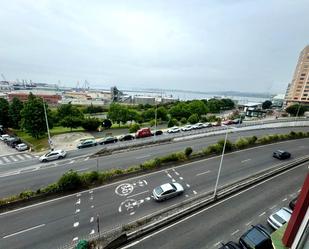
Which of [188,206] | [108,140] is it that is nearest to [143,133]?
[108,140]

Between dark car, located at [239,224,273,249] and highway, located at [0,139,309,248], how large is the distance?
3343 mm

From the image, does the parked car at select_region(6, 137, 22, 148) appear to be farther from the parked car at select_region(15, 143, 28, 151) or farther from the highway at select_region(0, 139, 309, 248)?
the highway at select_region(0, 139, 309, 248)

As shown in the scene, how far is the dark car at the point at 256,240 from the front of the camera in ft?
38.7

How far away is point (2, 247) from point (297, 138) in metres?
52.5

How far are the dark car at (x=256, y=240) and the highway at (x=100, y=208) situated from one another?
11.0ft

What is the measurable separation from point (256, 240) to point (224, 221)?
313 centimetres

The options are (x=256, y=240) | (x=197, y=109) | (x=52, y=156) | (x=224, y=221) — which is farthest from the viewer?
(x=197, y=109)

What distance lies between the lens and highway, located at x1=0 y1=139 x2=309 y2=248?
44.9ft

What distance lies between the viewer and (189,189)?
20031mm

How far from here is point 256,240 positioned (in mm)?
12016

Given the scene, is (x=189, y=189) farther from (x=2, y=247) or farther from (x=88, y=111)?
(x=88, y=111)

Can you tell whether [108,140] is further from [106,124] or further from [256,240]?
[256,240]

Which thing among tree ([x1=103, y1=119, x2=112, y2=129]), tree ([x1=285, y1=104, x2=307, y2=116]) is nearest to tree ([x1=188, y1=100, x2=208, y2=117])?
tree ([x1=103, y1=119, x2=112, y2=129])

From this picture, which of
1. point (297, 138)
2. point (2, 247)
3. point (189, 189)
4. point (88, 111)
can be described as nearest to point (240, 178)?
point (189, 189)
